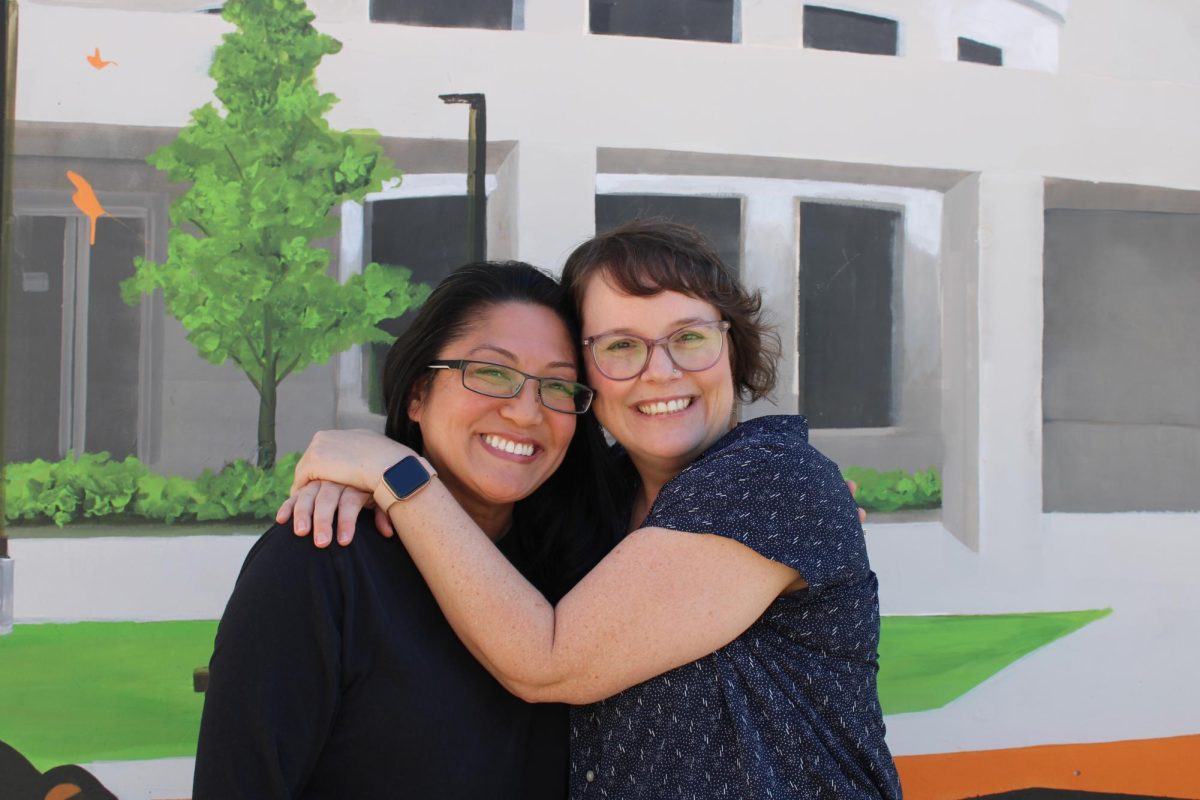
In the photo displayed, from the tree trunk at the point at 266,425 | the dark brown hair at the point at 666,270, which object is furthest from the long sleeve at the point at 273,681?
the tree trunk at the point at 266,425

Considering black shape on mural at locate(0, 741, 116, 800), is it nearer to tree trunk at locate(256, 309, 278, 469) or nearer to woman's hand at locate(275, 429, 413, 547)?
tree trunk at locate(256, 309, 278, 469)

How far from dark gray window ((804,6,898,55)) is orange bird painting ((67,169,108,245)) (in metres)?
2.16

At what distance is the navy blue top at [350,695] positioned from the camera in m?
1.35

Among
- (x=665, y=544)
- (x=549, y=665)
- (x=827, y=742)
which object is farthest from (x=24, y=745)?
(x=827, y=742)

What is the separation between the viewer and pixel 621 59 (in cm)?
272

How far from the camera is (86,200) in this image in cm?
247

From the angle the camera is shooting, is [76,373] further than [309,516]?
Yes

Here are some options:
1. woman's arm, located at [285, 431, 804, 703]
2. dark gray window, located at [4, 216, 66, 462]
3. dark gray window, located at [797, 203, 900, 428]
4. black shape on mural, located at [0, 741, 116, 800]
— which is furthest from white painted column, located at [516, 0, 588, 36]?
black shape on mural, located at [0, 741, 116, 800]

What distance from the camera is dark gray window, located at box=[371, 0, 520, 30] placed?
2.60 m

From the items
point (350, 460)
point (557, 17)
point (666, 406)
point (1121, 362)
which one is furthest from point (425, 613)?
point (1121, 362)

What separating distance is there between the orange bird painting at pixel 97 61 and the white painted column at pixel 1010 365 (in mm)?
2660

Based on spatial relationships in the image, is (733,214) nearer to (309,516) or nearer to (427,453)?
(427,453)

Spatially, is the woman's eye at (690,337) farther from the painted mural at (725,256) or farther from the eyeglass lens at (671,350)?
the painted mural at (725,256)

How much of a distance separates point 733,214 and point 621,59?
0.59 m
